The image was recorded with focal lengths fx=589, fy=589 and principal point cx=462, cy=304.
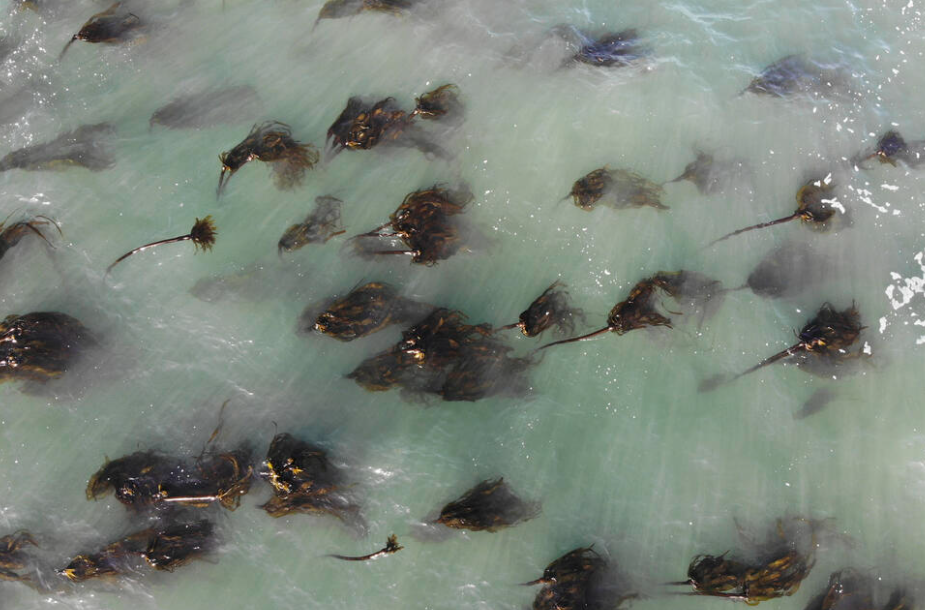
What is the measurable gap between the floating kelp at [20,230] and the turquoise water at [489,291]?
0.07 meters

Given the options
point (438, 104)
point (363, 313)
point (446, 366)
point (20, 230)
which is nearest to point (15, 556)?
point (20, 230)

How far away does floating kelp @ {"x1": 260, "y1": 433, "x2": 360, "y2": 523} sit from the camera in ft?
15.9

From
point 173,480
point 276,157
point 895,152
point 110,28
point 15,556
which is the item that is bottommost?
point 15,556

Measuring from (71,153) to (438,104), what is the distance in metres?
3.57

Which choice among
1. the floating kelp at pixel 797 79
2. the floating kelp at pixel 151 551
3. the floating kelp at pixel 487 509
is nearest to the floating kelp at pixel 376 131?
the floating kelp at pixel 487 509

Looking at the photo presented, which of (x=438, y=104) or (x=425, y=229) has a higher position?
(x=438, y=104)

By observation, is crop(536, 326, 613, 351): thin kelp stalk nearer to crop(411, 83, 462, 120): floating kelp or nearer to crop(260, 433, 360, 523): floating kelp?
crop(260, 433, 360, 523): floating kelp

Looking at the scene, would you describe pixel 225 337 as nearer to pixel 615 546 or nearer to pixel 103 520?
pixel 103 520

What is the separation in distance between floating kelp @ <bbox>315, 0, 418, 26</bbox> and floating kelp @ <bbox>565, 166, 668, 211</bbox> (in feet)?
8.50

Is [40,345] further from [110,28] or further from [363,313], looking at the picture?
[110,28]

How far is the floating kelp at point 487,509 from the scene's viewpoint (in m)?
4.80

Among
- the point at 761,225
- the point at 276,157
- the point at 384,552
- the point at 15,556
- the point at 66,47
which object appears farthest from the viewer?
the point at 66,47

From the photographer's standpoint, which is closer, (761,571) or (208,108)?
(761,571)

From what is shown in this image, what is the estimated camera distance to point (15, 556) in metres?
4.94
